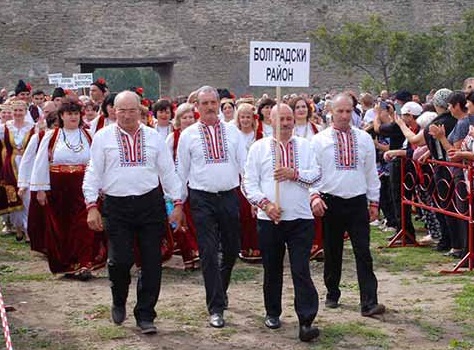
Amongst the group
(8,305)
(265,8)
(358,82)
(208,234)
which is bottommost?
(8,305)

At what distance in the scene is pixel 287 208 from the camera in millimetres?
6707

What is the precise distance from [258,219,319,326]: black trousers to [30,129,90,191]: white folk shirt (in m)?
3.01

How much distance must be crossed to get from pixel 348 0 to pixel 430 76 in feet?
18.4

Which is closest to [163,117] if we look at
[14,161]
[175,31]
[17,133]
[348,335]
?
[14,161]

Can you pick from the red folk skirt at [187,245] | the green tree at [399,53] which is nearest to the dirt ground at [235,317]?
the red folk skirt at [187,245]

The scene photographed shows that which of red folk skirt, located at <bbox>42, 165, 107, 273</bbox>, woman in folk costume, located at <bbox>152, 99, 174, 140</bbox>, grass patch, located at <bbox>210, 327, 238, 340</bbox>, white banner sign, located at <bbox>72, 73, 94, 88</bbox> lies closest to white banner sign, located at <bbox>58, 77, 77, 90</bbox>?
white banner sign, located at <bbox>72, 73, 94, 88</bbox>

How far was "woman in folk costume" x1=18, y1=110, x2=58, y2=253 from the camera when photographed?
9.79m

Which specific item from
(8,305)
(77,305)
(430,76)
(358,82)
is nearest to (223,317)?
(77,305)

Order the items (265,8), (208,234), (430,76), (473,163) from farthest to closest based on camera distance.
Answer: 1. (265,8)
2. (430,76)
3. (473,163)
4. (208,234)

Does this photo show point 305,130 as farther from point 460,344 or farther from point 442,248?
point 460,344

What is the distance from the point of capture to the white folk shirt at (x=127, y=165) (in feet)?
22.7

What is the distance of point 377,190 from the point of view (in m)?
7.41

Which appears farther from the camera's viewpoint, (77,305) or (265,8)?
(265,8)

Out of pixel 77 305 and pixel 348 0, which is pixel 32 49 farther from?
pixel 77 305
